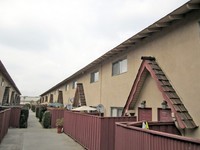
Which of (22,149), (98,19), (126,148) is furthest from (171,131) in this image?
(98,19)

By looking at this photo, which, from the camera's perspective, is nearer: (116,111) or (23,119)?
(116,111)

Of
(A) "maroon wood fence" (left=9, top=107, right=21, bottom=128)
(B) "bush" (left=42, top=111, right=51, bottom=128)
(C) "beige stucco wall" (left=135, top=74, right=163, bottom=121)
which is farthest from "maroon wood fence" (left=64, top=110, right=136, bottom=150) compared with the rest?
(A) "maroon wood fence" (left=9, top=107, right=21, bottom=128)

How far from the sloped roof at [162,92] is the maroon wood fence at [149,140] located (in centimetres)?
91

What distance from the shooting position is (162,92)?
7863 millimetres

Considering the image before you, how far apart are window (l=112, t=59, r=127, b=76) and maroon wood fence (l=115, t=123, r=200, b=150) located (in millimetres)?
5786

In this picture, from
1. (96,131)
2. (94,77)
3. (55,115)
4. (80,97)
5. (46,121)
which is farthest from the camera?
(80,97)

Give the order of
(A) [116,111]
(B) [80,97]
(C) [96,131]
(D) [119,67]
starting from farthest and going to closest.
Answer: (B) [80,97] < (D) [119,67] < (A) [116,111] < (C) [96,131]

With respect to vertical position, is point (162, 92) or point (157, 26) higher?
point (157, 26)

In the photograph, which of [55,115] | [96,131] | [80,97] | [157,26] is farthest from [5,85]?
[157,26]

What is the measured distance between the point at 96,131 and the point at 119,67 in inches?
203

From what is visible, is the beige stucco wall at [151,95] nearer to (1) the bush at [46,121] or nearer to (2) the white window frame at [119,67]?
(2) the white window frame at [119,67]

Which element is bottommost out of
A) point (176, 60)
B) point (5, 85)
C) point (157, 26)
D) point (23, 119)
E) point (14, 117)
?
point (23, 119)

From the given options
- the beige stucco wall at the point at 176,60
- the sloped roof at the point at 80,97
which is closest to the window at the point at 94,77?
the sloped roof at the point at 80,97

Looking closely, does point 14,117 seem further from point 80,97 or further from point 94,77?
point 94,77
